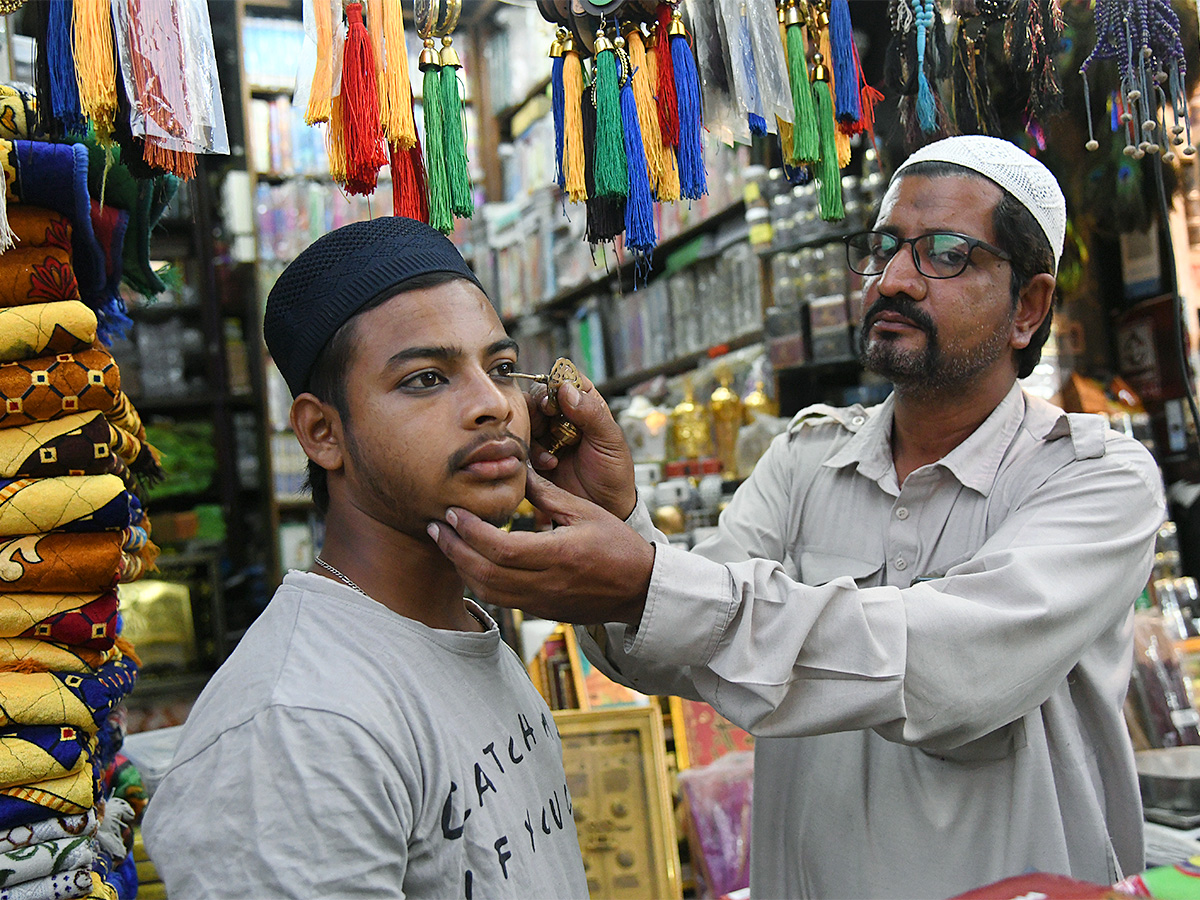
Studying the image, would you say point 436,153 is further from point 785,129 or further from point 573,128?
point 785,129

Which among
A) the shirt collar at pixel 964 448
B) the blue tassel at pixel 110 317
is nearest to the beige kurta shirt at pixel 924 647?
the shirt collar at pixel 964 448

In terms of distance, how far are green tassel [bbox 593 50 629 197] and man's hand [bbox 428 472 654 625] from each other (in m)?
0.49

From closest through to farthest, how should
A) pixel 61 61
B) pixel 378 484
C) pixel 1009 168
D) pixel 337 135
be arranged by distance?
pixel 378 484 → pixel 61 61 → pixel 337 135 → pixel 1009 168

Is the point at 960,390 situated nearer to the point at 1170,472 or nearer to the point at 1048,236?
the point at 1048,236

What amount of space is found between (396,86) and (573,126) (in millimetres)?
261

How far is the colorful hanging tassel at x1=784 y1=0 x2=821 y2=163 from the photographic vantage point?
150cm

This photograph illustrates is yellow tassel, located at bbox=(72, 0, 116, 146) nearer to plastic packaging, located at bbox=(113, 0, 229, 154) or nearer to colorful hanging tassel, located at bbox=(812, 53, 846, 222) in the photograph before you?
plastic packaging, located at bbox=(113, 0, 229, 154)

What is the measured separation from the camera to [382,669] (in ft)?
3.23

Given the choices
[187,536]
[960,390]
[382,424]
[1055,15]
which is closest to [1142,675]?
[960,390]

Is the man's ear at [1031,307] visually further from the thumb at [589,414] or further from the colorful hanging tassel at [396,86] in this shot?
the colorful hanging tassel at [396,86]

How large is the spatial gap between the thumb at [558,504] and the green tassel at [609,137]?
0.50 m

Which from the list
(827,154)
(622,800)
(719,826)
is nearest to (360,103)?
(827,154)

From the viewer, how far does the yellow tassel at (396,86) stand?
128 cm

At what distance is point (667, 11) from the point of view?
4.77 feet
